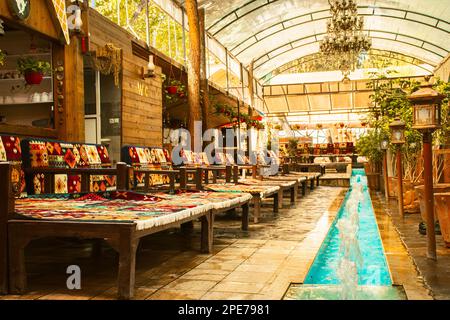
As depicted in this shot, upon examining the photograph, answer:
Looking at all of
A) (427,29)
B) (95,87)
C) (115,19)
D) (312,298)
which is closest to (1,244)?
(312,298)

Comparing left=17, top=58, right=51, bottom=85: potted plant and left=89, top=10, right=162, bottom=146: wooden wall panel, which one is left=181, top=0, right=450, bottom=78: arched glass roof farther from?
left=17, top=58, right=51, bottom=85: potted plant

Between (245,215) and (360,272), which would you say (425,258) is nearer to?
(360,272)

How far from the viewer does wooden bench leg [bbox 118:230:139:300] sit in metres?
2.63

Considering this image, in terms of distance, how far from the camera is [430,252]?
3.72 metres

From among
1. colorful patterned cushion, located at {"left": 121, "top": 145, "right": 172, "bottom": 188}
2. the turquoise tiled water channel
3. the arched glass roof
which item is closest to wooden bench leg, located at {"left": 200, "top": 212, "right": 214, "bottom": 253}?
the turquoise tiled water channel

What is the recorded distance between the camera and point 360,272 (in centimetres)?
379

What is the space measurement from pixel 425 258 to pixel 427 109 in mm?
1104

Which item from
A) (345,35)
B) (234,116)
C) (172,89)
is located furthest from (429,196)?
(345,35)

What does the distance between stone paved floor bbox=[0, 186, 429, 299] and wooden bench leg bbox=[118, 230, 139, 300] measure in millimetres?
96

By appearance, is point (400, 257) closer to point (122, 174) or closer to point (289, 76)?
point (122, 174)

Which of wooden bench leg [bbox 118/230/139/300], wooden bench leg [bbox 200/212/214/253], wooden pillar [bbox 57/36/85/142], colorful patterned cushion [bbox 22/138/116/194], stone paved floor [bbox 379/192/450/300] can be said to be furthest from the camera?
wooden pillar [bbox 57/36/85/142]

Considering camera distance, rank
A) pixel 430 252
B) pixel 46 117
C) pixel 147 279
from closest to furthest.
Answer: pixel 147 279 → pixel 430 252 → pixel 46 117

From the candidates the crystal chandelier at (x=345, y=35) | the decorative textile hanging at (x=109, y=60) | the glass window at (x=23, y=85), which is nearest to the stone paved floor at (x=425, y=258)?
the decorative textile hanging at (x=109, y=60)

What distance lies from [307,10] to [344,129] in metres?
7.95
